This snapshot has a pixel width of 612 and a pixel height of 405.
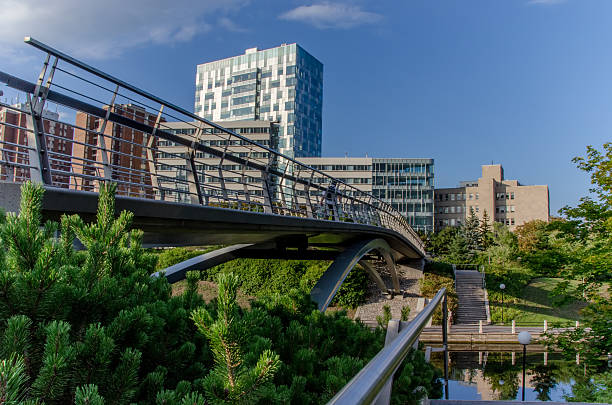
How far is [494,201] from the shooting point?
8706 centimetres

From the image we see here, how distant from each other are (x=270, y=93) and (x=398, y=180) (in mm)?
37344

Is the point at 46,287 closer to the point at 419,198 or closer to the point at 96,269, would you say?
the point at 96,269

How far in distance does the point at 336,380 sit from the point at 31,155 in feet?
12.0

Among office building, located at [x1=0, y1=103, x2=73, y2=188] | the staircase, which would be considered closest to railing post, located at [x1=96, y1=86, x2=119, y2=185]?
office building, located at [x1=0, y1=103, x2=73, y2=188]

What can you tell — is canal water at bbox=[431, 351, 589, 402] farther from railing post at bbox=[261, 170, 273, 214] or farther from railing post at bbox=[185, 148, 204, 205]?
railing post at bbox=[185, 148, 204, 205]

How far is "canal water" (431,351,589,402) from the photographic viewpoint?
65.9ft

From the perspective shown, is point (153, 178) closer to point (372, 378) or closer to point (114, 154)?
point (114, 154)

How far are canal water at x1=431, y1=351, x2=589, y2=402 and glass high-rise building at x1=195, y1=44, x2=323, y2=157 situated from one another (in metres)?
76.0

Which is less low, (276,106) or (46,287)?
(276,106)

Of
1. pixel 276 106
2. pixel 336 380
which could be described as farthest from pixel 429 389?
pixel 276 106

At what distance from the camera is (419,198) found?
271 ft

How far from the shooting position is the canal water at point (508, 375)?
20.1 metres

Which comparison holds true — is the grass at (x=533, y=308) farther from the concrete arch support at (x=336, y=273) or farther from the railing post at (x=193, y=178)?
the railing post at (x=193, y=178)

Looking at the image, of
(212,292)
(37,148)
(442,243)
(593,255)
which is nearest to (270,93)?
(442,243)
